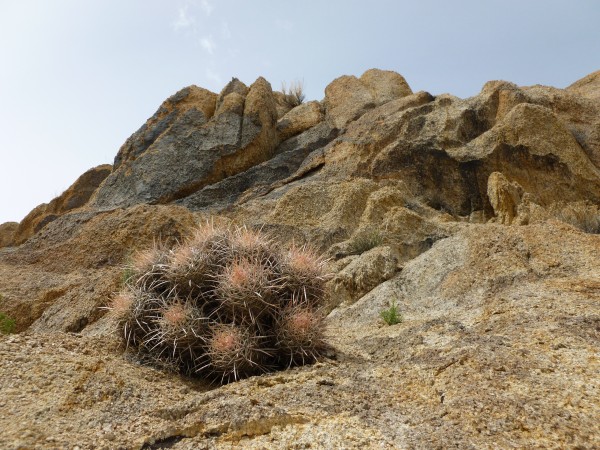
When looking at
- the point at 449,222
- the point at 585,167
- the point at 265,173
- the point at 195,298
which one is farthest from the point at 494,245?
the point at 265,173

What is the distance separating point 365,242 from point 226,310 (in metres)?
4.96

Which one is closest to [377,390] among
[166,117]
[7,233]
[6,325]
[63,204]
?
[6,325]

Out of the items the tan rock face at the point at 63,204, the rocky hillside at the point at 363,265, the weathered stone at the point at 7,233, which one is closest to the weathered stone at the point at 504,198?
the rocky hillside at the point at 363,265

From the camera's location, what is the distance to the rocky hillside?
13.1ft

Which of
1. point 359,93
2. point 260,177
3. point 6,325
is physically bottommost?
point 6,325

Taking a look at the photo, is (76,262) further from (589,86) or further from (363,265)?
(589,86)

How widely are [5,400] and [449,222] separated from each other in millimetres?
8662

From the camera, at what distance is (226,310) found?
18.6 ft

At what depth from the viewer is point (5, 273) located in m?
11.7

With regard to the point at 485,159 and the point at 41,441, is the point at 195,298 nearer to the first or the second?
the point at 41,441

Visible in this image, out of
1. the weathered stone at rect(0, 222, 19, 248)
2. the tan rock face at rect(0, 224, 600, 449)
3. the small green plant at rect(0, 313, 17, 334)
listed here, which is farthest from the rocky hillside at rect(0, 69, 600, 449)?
the small green plant at rect(0, 313, 17, 334)

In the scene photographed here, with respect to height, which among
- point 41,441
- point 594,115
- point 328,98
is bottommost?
point 41,441

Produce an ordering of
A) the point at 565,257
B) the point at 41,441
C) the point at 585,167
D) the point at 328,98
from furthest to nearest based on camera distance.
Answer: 1. the point at 328,98
2. the point at 585,167
3. the point at 565,257
4. the point at 41,441

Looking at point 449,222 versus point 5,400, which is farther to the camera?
point 449,222
